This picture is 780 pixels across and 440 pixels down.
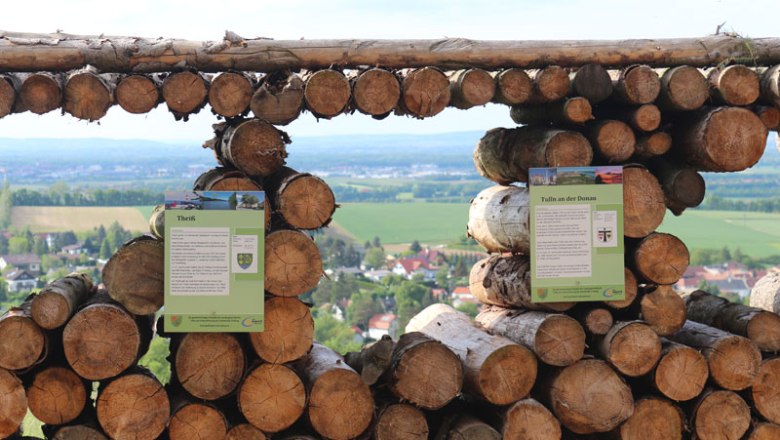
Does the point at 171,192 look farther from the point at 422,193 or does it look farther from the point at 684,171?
the point at 422,193

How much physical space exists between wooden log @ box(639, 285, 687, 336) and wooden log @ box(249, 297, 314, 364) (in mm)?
2107

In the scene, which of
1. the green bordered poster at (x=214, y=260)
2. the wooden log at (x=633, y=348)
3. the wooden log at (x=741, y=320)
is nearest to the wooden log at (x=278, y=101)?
the green bordered poster at (x=214, y=260)

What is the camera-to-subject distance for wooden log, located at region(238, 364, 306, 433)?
545 centimetres

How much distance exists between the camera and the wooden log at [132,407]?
532 centimetres

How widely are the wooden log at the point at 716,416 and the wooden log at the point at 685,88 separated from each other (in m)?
1.78

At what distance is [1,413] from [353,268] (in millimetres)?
11415

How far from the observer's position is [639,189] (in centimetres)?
598

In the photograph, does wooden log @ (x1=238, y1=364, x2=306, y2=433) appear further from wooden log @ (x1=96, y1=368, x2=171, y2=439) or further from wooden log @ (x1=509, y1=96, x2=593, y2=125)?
wooden log @ (x1=509, y1=96, x2=593, y2=125)

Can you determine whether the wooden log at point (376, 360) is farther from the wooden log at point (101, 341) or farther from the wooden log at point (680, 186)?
the wooden log at point (680, 186)

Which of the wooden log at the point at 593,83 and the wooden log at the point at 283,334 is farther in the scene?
the wooden log at the point at 593,83

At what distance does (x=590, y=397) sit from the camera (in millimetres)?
5793

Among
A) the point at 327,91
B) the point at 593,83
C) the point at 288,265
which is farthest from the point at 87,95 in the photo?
the point at 593,83

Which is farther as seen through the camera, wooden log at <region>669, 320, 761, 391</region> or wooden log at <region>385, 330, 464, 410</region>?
wooden log at <region>669, 320, 761, 391</region>

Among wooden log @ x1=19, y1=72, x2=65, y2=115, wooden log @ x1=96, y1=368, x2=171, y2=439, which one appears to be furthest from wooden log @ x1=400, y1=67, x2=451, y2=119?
wooden log @ x1=96, y1=368, x2=171, y2=439
